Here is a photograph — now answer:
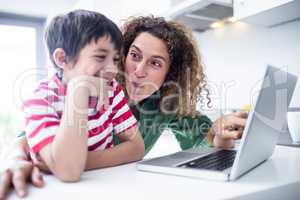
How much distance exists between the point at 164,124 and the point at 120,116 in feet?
1.45

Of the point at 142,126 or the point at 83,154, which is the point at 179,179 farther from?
the point at 142,126

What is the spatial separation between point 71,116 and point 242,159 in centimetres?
36

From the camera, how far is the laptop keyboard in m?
0.62

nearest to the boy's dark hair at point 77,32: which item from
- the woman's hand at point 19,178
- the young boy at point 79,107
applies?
the young boy at point 79,107

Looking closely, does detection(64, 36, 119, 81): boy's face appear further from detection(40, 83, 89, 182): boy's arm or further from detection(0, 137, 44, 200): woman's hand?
detection(0, 137, 44, 200): woman's hand

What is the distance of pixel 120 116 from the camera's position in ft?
3.14

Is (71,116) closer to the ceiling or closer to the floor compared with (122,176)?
closer to the ceiling

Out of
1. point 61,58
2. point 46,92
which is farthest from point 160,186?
point 61,58

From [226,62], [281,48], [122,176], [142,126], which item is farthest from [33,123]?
[226,62]

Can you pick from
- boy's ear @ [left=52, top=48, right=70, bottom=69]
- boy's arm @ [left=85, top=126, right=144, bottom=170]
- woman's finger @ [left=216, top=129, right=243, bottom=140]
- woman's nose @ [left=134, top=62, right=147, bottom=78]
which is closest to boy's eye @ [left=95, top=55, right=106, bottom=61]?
boy's ear @ [left=52, top=48, right=70, bottom=69]

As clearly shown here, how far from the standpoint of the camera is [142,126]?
4.29ft

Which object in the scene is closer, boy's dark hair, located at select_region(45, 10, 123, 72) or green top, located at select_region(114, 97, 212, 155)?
boy's dark hair, located at select_region(45, 10, 123, 72)

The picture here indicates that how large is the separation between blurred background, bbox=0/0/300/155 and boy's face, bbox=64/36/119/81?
31 centimetres

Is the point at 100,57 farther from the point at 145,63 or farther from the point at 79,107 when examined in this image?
the point at 145,63
